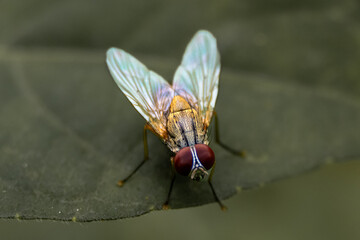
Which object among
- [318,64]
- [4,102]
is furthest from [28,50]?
[318,64]

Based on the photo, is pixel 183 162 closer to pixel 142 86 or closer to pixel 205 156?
pixel 205 156

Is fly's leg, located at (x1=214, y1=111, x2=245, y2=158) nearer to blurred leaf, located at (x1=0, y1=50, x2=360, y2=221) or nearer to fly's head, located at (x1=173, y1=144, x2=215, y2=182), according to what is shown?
blurred leaf, located at (x1=0, y1=50, x2=360, y2=221)

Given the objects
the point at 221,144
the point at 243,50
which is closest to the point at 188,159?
the point at 221,144

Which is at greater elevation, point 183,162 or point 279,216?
point 183,162

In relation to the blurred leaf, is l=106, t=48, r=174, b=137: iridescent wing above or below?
above

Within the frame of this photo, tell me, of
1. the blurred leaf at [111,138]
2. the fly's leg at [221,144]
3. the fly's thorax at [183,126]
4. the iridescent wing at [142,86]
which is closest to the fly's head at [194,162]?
the fly's thorax at [183,126]

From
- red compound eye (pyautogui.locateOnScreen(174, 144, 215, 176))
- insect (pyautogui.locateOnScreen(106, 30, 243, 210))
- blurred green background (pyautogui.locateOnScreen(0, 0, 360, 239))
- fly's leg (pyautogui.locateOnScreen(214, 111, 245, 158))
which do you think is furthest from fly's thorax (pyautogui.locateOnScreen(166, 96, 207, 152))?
blurred green background (pyautogui.locateOnScreen(0, 0, 360, 239))

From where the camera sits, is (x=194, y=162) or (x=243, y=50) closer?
(x=194, y=162)
